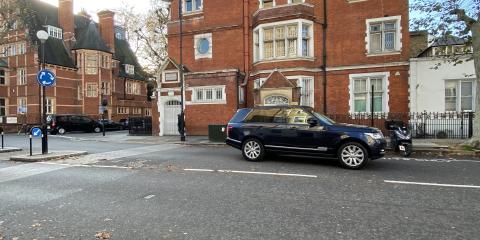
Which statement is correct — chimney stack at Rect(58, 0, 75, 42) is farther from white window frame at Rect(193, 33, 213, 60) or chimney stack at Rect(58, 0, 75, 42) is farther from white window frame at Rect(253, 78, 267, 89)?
white window frame at Rect(253, 78, 267, 89)

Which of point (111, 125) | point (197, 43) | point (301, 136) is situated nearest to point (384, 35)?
point (197, 43)

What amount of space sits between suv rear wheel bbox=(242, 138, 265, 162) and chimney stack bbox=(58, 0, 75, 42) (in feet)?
130

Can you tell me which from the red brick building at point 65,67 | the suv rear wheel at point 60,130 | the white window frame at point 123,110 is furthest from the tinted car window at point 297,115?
the white window frame at point 123,110

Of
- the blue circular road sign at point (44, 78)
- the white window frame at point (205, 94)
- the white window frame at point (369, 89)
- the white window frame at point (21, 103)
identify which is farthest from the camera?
the white window frame at point (21, 103)

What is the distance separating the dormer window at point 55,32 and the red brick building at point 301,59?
26304mm

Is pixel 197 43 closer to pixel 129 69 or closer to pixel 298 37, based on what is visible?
pixel 298 37

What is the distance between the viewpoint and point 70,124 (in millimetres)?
30828

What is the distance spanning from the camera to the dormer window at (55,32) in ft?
134

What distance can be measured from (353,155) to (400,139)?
11.7ft

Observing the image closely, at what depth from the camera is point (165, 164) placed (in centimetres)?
1058

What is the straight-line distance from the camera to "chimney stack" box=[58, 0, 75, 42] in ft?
140

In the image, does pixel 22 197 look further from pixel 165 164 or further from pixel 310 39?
pixel 310 39

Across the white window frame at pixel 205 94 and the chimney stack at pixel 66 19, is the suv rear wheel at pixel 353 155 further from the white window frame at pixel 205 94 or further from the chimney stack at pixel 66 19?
the chimney stack at pixel 66 19

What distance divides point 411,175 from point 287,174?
3.06 m
